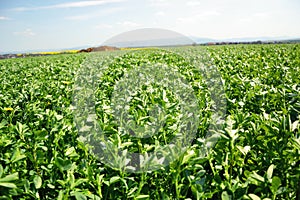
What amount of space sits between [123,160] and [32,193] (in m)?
0.53

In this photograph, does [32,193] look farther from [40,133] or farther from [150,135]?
[150,135]

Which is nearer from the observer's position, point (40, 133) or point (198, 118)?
point (40, 133)

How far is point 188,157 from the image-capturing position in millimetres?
1633

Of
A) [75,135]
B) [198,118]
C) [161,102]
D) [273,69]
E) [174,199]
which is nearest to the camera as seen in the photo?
[174,199]

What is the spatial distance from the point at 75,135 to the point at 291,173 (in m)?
1.59

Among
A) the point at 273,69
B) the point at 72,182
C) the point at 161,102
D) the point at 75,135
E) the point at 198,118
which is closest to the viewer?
the point at 72,182

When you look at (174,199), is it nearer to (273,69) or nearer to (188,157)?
(188,157)

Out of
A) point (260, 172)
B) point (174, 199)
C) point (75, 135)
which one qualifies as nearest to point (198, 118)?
point (260, 172)

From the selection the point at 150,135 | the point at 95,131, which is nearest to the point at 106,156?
the point at 95,131

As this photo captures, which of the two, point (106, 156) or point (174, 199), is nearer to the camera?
point (174, 199)

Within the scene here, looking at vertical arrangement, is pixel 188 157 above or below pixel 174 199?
above

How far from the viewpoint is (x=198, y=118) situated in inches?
98.8

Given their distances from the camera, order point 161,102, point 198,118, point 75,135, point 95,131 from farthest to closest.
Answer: point 161,102 < point 198,118 < point 75,135 < point 95,131

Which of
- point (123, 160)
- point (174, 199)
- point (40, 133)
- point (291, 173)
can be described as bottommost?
point (174, 199)
